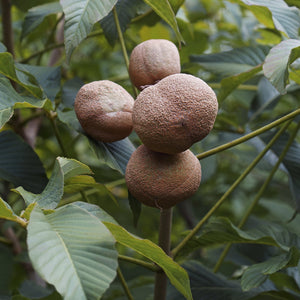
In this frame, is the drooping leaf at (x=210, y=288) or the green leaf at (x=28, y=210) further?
the drooping leaf at (x=210, y=288)

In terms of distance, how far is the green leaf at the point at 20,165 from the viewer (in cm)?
83

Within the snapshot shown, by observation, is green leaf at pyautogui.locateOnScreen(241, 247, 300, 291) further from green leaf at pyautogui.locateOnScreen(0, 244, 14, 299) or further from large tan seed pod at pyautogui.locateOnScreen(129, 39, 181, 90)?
green leaf at pyautogui.locateOnScreen(0, 244, 14, 299)

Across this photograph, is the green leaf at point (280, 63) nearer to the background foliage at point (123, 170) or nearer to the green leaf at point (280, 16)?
the background foliage at point (123, 170)

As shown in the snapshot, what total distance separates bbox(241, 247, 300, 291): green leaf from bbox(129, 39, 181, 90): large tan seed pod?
35 centimetres

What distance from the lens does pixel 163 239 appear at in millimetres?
766

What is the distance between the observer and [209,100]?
25.0 inches

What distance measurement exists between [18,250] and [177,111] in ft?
2.75

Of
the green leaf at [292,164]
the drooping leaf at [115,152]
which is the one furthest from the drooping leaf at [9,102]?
the green leaf at [292,164]

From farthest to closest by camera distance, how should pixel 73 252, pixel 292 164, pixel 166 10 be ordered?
pixel 292 164
pixel 166 10
pixel 73 252

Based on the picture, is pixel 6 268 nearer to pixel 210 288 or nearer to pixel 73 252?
pixel 210 288

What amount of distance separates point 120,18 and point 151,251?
0.53m

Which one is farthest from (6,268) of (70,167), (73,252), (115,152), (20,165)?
(73,252)

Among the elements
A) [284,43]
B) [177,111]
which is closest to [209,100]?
[177,111]

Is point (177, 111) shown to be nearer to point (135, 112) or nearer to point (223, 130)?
point (135, 112)
